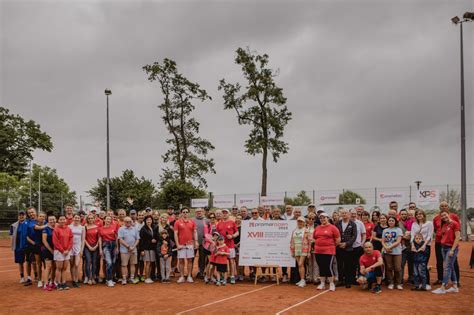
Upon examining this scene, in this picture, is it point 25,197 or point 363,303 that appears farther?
point 25,197

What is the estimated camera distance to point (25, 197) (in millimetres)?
32938

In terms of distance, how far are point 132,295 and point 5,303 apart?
2528 mm

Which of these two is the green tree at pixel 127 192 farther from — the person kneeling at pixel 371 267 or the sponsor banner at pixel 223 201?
the person kneeling at pixel 371 267

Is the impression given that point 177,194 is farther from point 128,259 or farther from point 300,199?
point 128,259

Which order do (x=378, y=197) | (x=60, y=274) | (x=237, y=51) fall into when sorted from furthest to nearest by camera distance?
(x=237, y=51)
(x=378, y=197)
(x=60, y=274)

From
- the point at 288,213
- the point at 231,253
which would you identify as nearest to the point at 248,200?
the point at 288,213

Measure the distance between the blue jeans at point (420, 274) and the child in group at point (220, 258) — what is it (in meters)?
4.41

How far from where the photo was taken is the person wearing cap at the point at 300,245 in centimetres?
1096

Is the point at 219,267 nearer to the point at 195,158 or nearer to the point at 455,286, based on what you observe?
the point at 455,286

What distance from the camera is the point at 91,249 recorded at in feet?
36.8

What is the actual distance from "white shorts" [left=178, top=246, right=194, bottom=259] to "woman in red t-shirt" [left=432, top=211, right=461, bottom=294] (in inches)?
228

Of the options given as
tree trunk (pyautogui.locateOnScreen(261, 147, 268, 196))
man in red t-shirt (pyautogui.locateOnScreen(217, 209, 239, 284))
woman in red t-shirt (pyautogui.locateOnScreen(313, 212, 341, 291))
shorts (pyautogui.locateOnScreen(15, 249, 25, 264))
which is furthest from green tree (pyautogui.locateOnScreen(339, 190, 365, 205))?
shorts (pyautogui.locateOnScreen(15, 249, 25, 264))

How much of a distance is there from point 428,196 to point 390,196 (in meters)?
2.56

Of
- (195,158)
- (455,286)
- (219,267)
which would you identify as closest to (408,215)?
(455,286)
